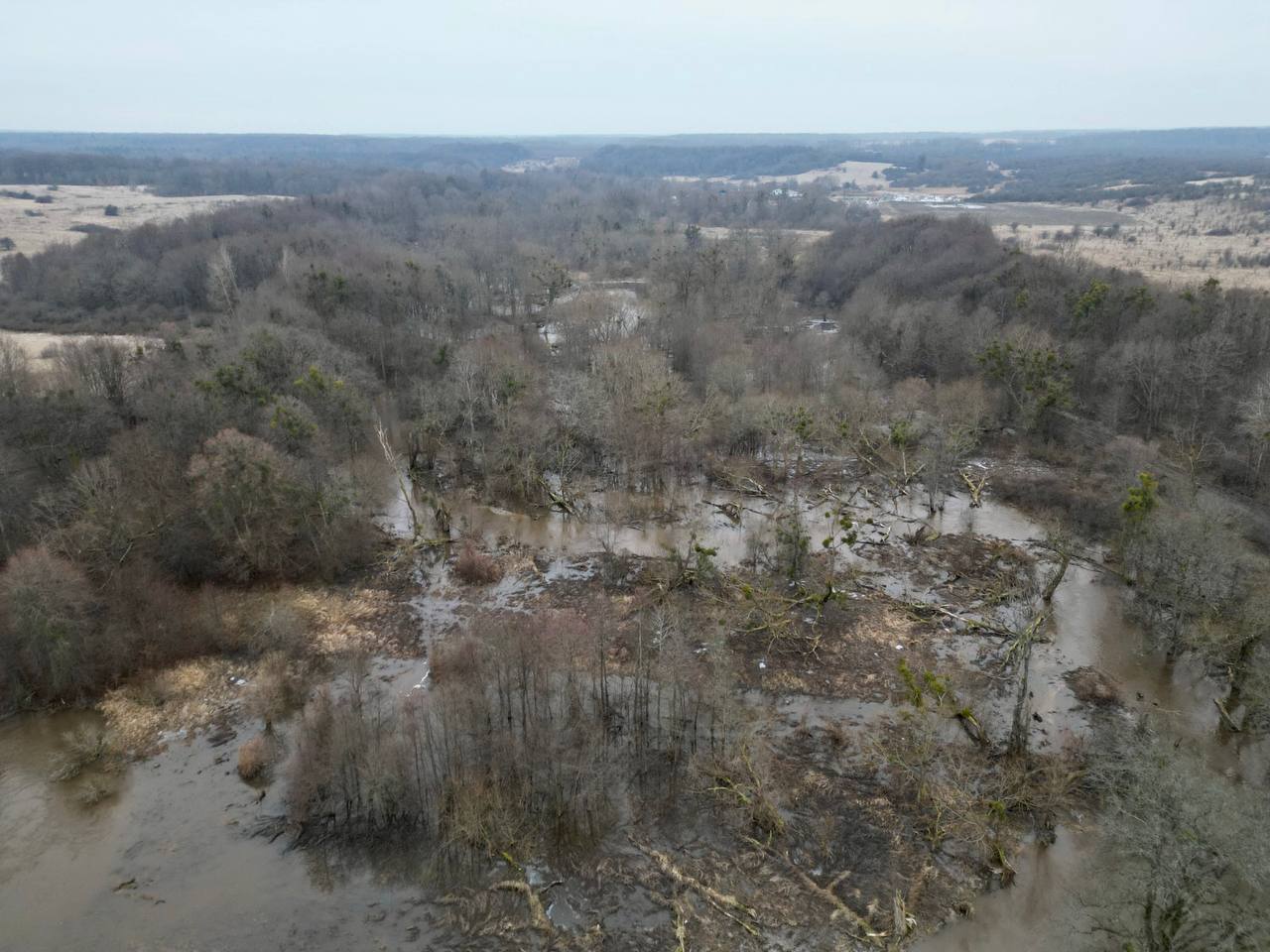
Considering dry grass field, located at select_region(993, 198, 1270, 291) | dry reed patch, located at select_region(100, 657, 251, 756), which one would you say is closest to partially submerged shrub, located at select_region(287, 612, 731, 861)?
dry reed patch, located at select_region(100, 657, 251, 756)

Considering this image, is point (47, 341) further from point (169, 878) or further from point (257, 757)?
point (169, 878)

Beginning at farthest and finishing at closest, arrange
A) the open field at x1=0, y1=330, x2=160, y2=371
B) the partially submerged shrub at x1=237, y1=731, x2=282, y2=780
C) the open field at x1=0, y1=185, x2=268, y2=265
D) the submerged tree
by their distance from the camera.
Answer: the open field at x1=0, y1=185, x2=268, y2=265 < the open field at x1=0, y1=330, x2=160, y2=371 < the partially submerged shrub at x1=237, y1=731, x2=282, y2=780 < the submerged tree

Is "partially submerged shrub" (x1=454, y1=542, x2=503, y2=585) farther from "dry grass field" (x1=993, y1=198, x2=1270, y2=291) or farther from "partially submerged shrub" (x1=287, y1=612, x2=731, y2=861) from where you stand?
"dry grass field" (x1=993, y1=198, x2=1270, y2=291)

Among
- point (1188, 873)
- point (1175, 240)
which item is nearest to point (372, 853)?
point (1188, 873)

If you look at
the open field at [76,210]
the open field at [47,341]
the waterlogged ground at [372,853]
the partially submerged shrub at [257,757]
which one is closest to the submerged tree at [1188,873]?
the waterlogged ground at [372,853]

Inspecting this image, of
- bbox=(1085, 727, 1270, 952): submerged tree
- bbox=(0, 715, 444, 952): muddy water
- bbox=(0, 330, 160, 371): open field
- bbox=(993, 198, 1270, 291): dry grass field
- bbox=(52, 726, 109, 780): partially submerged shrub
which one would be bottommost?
bbox=(0, 715, 444, 952): muddy water

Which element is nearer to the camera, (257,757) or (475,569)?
(257,757)
